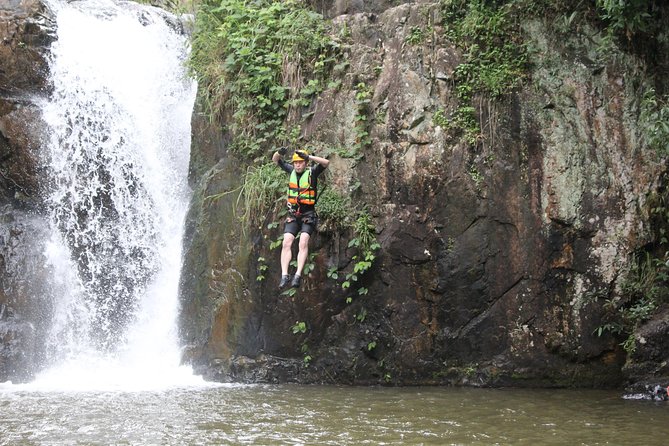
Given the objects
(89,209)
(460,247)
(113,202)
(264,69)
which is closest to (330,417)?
(460,247)

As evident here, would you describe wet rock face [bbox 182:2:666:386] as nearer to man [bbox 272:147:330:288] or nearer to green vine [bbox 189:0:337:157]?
man [bbox 272:147:330:288]

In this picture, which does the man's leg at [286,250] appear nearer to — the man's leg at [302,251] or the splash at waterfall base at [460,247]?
the man's leg at [302,251]

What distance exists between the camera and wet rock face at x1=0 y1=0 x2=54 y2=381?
10.6 meters

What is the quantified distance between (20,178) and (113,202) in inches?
61.3

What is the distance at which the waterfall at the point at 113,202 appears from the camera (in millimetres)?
10523

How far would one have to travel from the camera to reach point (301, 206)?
905 centimetres

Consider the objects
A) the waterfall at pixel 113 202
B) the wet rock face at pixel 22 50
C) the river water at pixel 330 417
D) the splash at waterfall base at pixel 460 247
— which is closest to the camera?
the river water at pixel 330 417

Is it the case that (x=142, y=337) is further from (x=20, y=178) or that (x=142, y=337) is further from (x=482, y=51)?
(x=482, y=51)

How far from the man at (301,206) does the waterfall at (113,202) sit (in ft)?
7.87

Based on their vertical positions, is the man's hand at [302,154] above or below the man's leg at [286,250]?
above

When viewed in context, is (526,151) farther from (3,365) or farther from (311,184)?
(3,365)

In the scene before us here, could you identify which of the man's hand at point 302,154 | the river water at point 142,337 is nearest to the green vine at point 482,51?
the man's hand at point 302,154

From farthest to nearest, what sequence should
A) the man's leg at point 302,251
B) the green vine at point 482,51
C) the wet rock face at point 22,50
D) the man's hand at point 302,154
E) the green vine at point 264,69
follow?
the wet rock face at point 22,50 → the green vine at point 264,69 → the green vine at point 482,51 → the man's hand at point 302,154 → the man's leg at point 302,251

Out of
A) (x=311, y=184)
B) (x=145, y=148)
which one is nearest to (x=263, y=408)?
(x=311, y=184)
